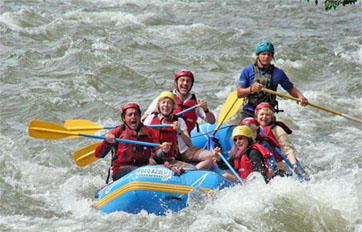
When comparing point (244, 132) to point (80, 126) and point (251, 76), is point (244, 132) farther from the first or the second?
point (80, 126)

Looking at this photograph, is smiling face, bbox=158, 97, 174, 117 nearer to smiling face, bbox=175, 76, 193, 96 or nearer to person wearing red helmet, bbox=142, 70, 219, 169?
person wearing red helmet, bbox=142, 70, 219, 169

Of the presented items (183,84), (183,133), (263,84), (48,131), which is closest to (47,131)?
(48,131)

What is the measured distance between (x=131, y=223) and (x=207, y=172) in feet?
3.25

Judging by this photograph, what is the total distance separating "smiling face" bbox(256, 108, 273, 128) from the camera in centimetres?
705

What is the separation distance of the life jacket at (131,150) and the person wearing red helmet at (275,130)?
1435 millimetres

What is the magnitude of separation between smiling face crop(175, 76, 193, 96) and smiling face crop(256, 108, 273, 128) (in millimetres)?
984

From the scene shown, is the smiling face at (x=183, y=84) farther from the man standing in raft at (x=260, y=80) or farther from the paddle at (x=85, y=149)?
the man standing in raft at (x=260, y=80)

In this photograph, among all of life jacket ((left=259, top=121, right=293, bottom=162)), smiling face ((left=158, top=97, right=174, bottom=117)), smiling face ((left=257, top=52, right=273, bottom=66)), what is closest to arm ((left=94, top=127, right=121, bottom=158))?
smiling face ((left=158, top=97, right=174, bottom=117))

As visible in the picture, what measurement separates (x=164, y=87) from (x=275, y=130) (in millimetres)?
5947

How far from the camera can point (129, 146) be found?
6570 mm

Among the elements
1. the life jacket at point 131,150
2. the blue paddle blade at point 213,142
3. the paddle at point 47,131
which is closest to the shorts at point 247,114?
the blue paddle blade at point 213,142

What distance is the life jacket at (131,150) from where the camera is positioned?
6559 millimetres

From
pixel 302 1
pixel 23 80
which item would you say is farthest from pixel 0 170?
pixel 302 1

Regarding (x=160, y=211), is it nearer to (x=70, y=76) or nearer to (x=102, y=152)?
(x=102, y=152)
